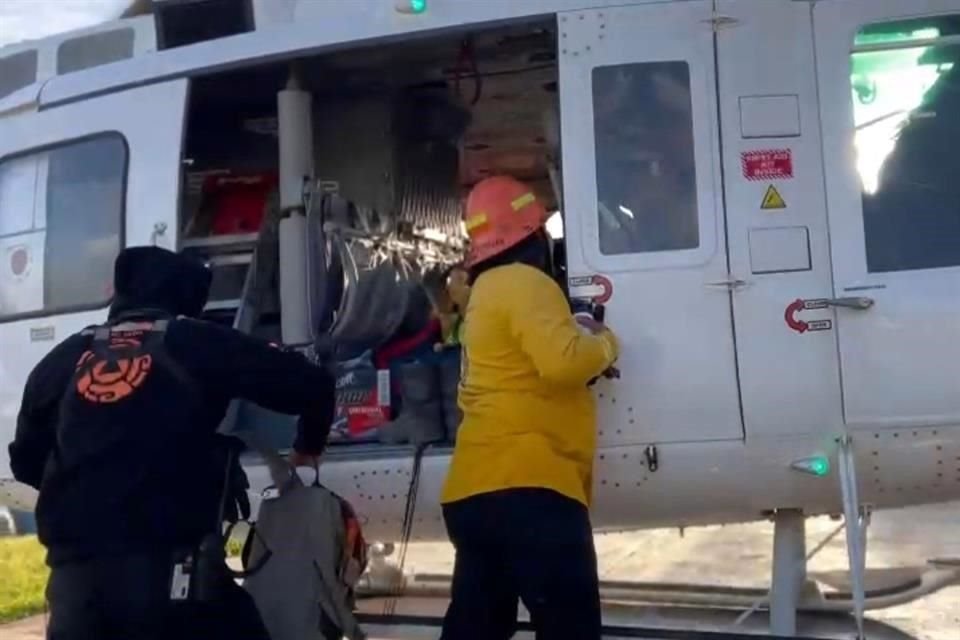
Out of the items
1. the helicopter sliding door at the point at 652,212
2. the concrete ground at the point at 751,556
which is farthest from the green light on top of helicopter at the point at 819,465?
the concrete ground at the point at 751,556

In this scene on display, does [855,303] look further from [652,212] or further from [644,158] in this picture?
[644,158]

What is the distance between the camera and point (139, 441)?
3857 millimetres

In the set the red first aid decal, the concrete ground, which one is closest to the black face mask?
the red first aid decal

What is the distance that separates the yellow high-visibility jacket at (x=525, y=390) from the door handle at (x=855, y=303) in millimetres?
861

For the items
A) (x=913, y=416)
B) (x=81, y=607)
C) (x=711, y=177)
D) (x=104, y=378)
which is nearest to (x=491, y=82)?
(x=711, y=177)

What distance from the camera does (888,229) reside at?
4867 millimetres

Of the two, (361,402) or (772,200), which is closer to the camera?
(772,200)

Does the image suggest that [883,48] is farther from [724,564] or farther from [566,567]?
[724,564]

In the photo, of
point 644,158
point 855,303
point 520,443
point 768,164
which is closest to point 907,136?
point 768,164

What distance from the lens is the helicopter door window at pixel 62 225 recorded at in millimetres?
5801

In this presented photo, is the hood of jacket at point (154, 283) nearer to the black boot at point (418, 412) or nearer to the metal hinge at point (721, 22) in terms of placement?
the black boot at point (418, 412)

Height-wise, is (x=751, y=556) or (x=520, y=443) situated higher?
(x=520, y=443)

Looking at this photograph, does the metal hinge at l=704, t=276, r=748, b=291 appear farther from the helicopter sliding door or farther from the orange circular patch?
the orange circular patch

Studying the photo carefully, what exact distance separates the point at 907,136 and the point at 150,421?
279cm
